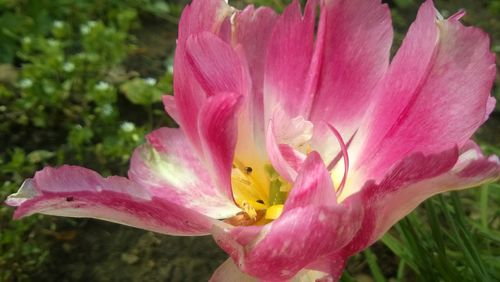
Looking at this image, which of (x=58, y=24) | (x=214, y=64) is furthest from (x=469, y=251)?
(x=58, y=24)

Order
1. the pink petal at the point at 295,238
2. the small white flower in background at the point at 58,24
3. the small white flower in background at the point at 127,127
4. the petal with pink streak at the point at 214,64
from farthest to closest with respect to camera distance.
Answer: the small white flower in background at the point at 58,24 < the small white flower in background at the point at 127,127 < the petal with pink streak at the point at 214,64 < the pink petal at the point at 295,238

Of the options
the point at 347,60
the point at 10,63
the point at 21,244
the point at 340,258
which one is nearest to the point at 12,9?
the point at 10,63

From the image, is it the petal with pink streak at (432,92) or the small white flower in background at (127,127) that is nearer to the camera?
the petal with pink streak at (432,92)

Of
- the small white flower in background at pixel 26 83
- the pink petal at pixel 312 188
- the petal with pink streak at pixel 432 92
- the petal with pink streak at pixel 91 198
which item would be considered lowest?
the small white flower in background at pixel 26 83

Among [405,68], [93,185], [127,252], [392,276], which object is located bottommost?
[127,252]

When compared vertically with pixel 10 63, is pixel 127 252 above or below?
above

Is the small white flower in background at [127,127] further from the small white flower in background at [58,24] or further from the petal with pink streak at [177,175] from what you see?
the petal with pink streak at [177,175]

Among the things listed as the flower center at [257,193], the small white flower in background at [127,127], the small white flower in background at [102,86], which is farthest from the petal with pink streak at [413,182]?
the small white flower in background at [102,86]

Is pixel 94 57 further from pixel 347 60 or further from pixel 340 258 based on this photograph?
pixel 340 258
